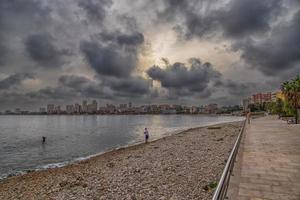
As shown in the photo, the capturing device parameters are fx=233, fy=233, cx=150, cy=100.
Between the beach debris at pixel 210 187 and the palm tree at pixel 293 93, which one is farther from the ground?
the palm tree at pixel 293 93

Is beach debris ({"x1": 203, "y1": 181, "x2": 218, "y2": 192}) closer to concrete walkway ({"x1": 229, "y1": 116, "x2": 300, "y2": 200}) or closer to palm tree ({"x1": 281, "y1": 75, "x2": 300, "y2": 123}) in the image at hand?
concrete walkway ({"x1": 229, "y1": 116, "x2": 300, "y2": 200})

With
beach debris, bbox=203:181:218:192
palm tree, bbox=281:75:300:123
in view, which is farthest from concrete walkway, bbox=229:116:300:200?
palm tree, bbox=281:75:300:123

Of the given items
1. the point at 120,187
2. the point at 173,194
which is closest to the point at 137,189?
the point at 120,187

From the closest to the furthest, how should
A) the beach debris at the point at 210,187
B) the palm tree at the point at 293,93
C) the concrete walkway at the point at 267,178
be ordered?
the concrete walkway at the point at 267,178, the beach debris at the point at 210,187, the palm tree at the point at 293,93

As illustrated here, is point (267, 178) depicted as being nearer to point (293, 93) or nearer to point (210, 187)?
point (210, 187)

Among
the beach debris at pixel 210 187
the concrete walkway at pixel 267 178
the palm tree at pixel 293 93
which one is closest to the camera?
the concrete walkway at pixel 267 178

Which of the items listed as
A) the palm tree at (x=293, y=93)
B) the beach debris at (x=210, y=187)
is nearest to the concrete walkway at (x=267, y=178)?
the beach debris at (x=210, y=187)

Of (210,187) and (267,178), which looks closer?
(267,178)

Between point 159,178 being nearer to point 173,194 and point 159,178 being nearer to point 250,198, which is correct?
point 173,194

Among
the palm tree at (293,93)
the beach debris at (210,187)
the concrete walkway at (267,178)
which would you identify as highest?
the palm tree at (293,93)

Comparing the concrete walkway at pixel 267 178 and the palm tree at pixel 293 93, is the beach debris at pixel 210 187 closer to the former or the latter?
the concrete walkway at pixel 267 178

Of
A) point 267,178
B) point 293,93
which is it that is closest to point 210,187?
point 267,178

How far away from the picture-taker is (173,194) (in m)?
9.66

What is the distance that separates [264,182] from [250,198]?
75.3 inches
